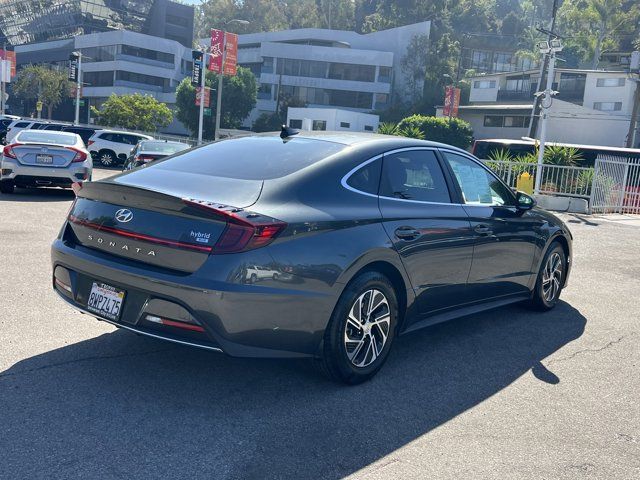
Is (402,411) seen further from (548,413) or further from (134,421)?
(134,421)

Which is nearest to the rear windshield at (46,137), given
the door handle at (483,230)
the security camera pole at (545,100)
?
the door handle at (483,230)

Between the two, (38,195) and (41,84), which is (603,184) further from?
(41,84)

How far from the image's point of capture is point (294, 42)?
80000 mm

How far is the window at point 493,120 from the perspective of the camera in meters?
57.4

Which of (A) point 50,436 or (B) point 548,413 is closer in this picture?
(A) point 50,436

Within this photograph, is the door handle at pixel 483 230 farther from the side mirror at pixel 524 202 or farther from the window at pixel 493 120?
the window at pixel 493 120

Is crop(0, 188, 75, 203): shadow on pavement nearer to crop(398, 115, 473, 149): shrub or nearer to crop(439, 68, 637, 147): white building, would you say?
crop(398, 115, 473, 149): shrub

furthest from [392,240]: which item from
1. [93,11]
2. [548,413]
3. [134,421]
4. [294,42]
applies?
[93,11]

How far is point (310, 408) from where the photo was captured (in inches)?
159

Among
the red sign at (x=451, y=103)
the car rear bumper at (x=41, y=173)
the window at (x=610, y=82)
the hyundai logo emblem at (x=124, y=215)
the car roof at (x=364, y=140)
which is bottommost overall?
the car rear bumper at (x=41, y=173)

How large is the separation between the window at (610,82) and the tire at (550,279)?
162 ft

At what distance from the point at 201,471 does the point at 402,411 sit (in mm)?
1396

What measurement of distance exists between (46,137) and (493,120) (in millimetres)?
49177

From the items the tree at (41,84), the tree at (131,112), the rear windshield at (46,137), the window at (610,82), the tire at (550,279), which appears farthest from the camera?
the tree at (41,84)
